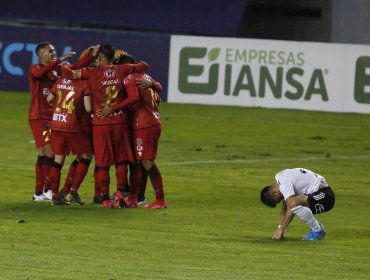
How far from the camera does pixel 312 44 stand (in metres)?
32.1

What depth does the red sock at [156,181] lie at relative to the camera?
16.5 m

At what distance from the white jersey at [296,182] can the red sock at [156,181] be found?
109 inches

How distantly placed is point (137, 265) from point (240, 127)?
17339mm

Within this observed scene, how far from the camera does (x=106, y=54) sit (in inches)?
640

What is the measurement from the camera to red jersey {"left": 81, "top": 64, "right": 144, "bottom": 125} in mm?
16359

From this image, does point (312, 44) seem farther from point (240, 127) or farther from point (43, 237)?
point (43, 237)

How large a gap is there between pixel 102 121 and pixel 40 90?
1289 millimetres

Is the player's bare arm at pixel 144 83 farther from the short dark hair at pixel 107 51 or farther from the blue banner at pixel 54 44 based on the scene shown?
the blue banner at pixel 54 44

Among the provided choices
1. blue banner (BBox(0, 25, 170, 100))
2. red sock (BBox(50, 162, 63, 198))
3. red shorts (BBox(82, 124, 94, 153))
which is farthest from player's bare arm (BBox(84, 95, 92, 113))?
blue banner (BBox(0, 25, 170, 100))

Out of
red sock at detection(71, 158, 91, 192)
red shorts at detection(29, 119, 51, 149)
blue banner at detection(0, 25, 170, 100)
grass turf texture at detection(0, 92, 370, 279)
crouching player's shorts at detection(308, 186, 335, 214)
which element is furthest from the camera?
blue banner at detection(0, 25, 170, 100)

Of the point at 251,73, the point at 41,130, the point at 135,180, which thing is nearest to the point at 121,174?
the point at 135,180

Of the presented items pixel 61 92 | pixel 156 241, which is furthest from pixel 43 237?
pixel 61 92

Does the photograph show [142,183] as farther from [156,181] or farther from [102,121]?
[102,121]

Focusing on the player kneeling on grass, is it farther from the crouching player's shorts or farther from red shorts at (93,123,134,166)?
red shorts at (93,123,134,166)
